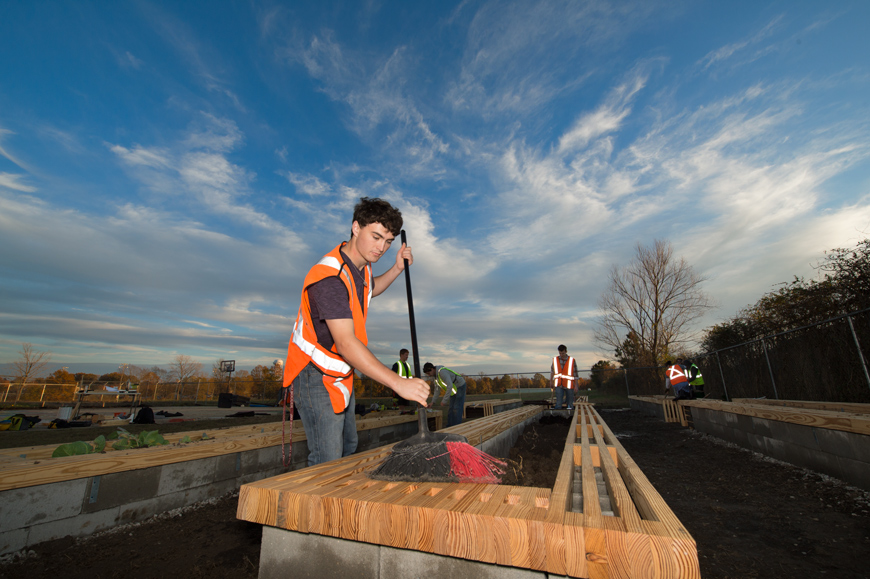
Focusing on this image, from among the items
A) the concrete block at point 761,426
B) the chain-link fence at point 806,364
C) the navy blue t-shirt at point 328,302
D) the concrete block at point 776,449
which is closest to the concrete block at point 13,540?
the navy blue t-shirt at point 328,302

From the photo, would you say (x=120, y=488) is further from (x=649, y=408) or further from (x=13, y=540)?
(x=649, y=408)

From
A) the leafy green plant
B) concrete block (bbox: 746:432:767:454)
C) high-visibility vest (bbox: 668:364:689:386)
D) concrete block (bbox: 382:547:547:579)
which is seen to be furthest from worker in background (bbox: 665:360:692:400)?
the leafy green plant

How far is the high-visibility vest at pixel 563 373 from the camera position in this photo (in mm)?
9078

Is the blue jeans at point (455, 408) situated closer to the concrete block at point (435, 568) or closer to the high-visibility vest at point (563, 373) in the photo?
the high-visibility vest at point (563, 373)

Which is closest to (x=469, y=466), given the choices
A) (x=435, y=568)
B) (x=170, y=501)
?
(x=435, y=568)

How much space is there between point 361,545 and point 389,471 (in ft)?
1.00

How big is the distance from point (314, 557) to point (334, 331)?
0.87 metres

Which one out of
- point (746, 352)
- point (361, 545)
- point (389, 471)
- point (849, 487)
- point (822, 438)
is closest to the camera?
point (361, 545)

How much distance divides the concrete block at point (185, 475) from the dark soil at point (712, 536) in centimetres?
19

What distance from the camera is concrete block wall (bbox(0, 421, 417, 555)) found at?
211cm

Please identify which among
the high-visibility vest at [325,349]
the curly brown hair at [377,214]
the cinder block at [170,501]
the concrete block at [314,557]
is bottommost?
the cinder block at [170,501]

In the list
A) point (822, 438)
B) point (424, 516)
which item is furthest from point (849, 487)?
point (424, 516)

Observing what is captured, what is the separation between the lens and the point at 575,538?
949mm

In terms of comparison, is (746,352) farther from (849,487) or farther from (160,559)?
(160,559)
